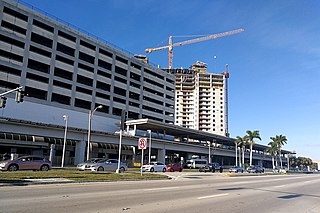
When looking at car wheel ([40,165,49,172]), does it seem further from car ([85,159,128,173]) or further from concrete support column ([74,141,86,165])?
concrete support column ([74,141,86,165])

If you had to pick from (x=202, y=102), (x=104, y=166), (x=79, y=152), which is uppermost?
(x=202, y=102)

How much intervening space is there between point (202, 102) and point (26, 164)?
14848 centimetres

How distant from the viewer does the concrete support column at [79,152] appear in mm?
55156

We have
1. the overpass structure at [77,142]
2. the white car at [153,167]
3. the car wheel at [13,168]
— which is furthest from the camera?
the overpass structure at [77,142]

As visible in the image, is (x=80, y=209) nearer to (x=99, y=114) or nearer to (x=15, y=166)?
(x=15, y=166)

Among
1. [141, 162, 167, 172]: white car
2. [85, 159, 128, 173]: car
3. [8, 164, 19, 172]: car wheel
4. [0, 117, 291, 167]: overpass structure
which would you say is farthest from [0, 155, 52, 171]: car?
[141, 162, 167, 172]: white car

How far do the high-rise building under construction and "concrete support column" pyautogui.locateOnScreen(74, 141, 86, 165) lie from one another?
115m

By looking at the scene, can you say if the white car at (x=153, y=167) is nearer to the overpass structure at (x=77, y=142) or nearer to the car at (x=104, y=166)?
the car at (x=104, y=166)

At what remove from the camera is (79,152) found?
5569 centimetres

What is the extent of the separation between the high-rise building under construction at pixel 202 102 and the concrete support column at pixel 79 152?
11473 centimetres

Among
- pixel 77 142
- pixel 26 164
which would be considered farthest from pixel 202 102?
pixel 26 164

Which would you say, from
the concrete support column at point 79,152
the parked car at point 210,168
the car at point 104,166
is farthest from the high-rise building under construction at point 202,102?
the car at point 104,166

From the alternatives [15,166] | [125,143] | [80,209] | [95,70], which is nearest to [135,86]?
[95,70]

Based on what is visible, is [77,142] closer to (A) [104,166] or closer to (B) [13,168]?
(A) [104,166]
